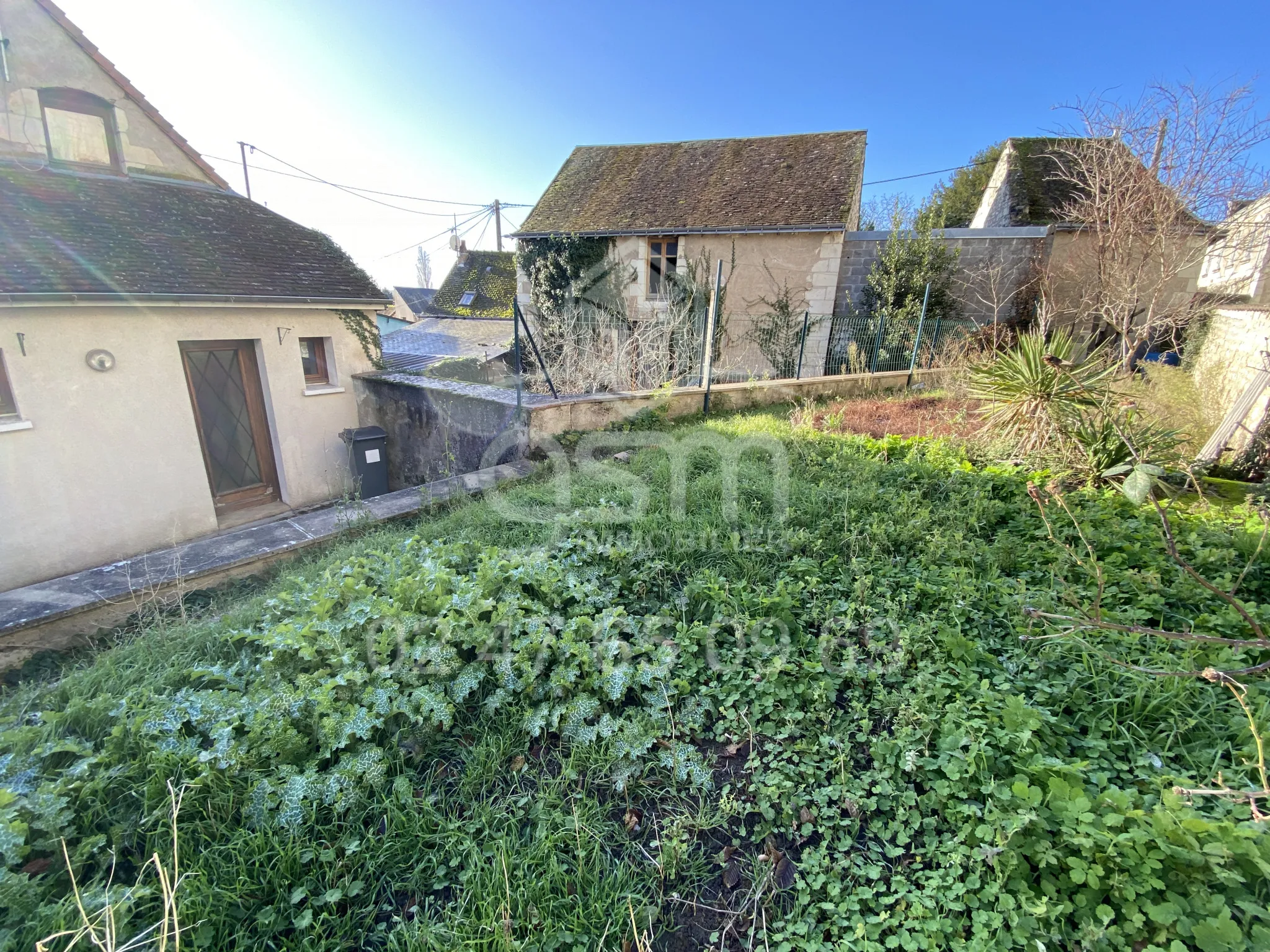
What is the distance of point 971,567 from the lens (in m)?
3.08

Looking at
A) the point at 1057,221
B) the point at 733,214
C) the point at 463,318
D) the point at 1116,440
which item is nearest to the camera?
the point at 1116,440

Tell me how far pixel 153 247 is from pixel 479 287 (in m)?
17.6

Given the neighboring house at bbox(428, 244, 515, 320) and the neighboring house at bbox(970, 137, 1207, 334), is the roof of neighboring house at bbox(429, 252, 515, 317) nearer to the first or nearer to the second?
the neighboring house at bbox(428, 244, 515, 320)

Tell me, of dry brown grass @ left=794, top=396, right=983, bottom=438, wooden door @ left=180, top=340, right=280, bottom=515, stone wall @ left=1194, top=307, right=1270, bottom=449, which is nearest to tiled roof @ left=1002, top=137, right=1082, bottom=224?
stone wall @ left=1194, top=307, right=1270, bottom=449

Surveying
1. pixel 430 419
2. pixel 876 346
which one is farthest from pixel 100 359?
pixel 876 346

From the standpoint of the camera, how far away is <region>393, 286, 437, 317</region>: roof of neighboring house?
26945 mm

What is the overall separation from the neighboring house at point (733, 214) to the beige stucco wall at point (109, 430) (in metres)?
8.39

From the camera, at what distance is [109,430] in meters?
6.84

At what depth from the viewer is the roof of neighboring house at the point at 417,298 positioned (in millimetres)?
26945

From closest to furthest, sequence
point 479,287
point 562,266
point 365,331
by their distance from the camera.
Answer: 1. point 365,331
2. point 562,266
3. point 479,287

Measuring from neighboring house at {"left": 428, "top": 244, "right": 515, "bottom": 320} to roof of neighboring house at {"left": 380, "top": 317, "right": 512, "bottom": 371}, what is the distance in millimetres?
3715

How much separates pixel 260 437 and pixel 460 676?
27.7ft

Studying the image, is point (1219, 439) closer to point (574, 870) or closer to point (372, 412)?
point (574, 870)

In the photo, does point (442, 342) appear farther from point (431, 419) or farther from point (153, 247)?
point (431, 419)
